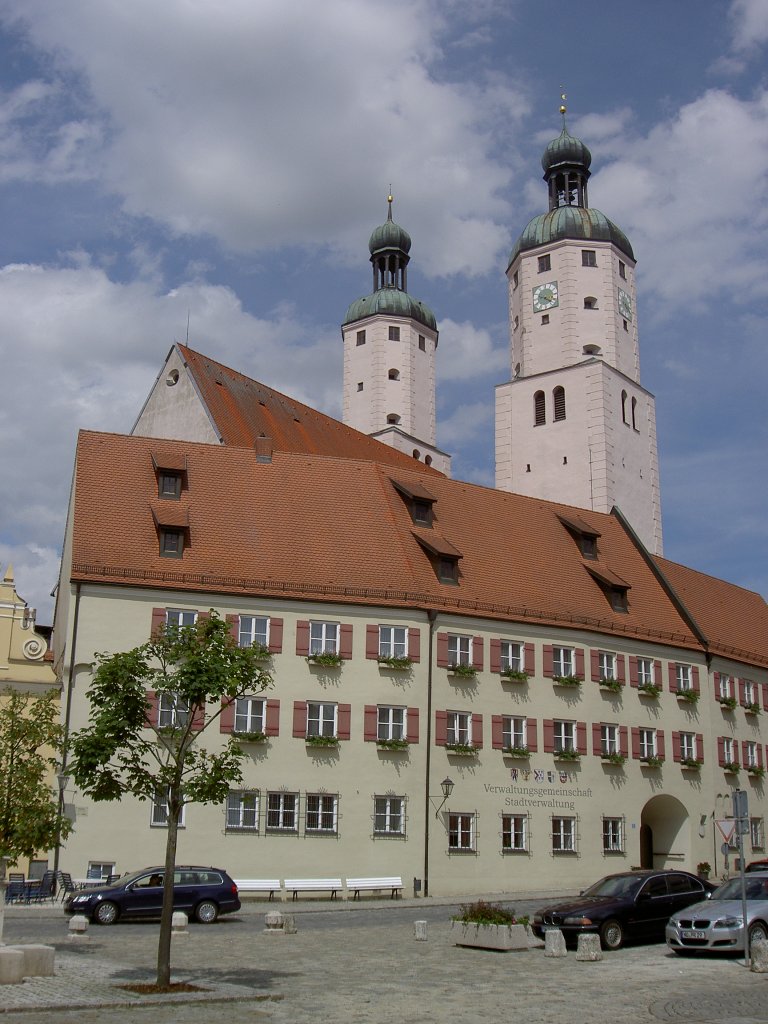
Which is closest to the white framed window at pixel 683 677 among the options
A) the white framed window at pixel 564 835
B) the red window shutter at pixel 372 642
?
the white framed window at pixel 564 835

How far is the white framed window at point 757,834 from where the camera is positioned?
45.2 m

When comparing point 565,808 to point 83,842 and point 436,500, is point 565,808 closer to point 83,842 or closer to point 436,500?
point 436,500

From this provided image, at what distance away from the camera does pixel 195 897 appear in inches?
1080

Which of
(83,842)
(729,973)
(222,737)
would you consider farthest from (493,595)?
(729,973)

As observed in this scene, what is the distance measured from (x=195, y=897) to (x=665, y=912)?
1043 centimetres

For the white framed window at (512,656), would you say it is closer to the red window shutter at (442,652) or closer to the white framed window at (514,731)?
the white framed window at (514,731)

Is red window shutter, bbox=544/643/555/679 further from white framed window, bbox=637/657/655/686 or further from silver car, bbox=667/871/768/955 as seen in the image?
silver car, bbox=667/871/768/955

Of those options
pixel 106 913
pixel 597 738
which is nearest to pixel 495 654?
pixel 597 738

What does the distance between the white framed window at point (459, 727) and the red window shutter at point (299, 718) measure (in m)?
4.67

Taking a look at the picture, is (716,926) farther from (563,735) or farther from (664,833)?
(664,833)

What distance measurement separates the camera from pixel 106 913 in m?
26.5

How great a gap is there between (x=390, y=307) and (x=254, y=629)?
58008 millimetres

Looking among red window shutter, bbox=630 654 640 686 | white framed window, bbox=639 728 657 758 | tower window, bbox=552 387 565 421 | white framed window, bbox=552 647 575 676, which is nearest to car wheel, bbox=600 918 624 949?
white framed window, bbox=552 647 575 676

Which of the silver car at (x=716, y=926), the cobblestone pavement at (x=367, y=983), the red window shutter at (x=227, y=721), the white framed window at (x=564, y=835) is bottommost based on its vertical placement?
the cobblestone pavement at (x=367, y=983)
